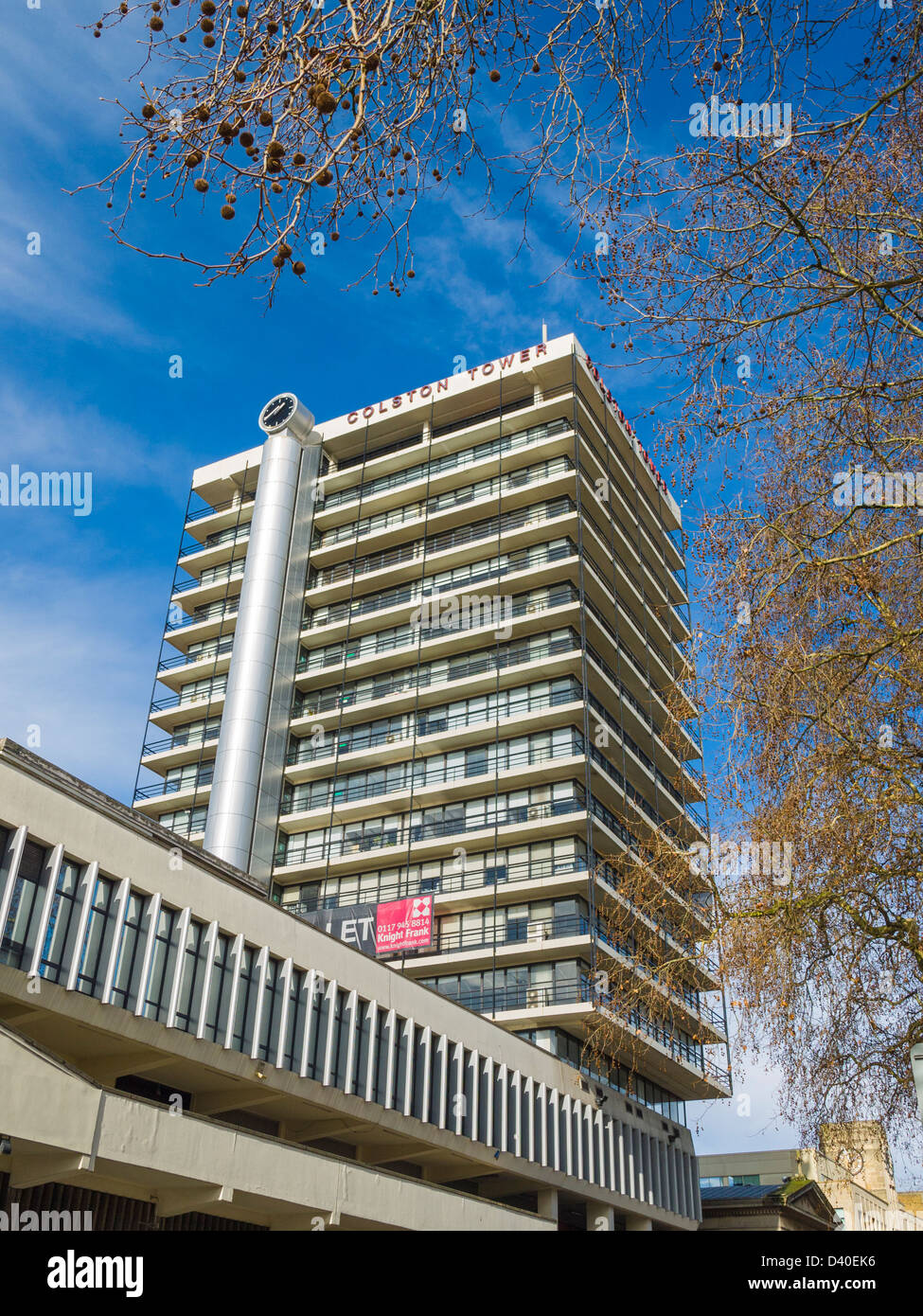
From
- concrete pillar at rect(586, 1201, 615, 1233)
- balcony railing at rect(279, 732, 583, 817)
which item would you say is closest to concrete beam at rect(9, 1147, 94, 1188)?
concrete pillar at rect(586, 1201, 615, 1233)

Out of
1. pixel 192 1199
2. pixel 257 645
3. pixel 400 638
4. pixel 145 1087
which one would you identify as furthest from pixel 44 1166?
pixel 400 638

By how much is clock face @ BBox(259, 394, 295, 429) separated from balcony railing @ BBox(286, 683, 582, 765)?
18.0 m

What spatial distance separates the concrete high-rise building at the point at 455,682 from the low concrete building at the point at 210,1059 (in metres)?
7.64

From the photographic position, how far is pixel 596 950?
3884 cm

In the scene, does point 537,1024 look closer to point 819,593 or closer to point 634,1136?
point 634,1136

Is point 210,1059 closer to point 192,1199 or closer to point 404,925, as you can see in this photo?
point 192,1199

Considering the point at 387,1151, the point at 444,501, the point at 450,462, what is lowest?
the point at 387,1151

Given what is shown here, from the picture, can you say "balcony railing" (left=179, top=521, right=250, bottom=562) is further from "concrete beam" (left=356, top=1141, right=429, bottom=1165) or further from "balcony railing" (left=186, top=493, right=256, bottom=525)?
"concrete beam" (left=356, top=1141, right=429, bottom=1165)

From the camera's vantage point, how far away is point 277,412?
2303 inches

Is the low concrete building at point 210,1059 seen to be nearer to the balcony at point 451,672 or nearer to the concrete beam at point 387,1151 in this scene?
the concrete beam at point 387,1151

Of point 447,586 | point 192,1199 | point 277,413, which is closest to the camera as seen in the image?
point 192,1199

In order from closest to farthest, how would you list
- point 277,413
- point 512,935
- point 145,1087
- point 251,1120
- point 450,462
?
point 145,1087
point 251,1120
point 512,935
point 450,462
point 277,413

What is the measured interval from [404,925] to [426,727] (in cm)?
1171

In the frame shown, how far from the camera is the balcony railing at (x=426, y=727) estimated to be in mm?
46125
